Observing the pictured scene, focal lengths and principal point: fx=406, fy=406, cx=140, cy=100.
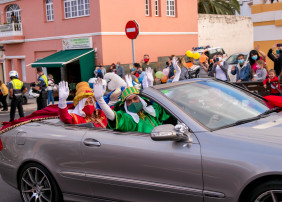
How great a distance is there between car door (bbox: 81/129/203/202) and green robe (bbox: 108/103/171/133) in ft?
0.66

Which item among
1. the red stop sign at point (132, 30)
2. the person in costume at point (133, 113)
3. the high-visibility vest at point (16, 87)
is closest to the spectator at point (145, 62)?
the red stop sign at point (132, 30)

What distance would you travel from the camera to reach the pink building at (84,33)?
23.0 metres

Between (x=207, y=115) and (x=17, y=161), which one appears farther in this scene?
(x=17, y=161)

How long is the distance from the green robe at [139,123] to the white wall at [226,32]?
2570 cm

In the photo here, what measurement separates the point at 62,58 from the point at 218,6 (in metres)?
16.0

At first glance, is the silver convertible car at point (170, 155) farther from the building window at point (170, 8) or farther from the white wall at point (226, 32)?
the white wall at point (226, 32)

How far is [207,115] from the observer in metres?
4.11

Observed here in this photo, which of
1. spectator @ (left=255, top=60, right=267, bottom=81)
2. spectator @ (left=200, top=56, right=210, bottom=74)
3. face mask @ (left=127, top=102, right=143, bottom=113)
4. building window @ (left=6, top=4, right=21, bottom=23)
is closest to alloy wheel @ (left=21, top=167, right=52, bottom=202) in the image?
face mask @ (left=127, top=102, right=143, bottom=113)

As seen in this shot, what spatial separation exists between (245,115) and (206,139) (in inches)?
30.1

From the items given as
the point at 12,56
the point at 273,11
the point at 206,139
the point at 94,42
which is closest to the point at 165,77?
the point at 273,11

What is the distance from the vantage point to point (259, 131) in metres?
3.72

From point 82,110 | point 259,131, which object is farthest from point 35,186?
point 259,131

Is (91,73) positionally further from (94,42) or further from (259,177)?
(259,177)

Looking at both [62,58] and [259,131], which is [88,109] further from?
[62,58]
